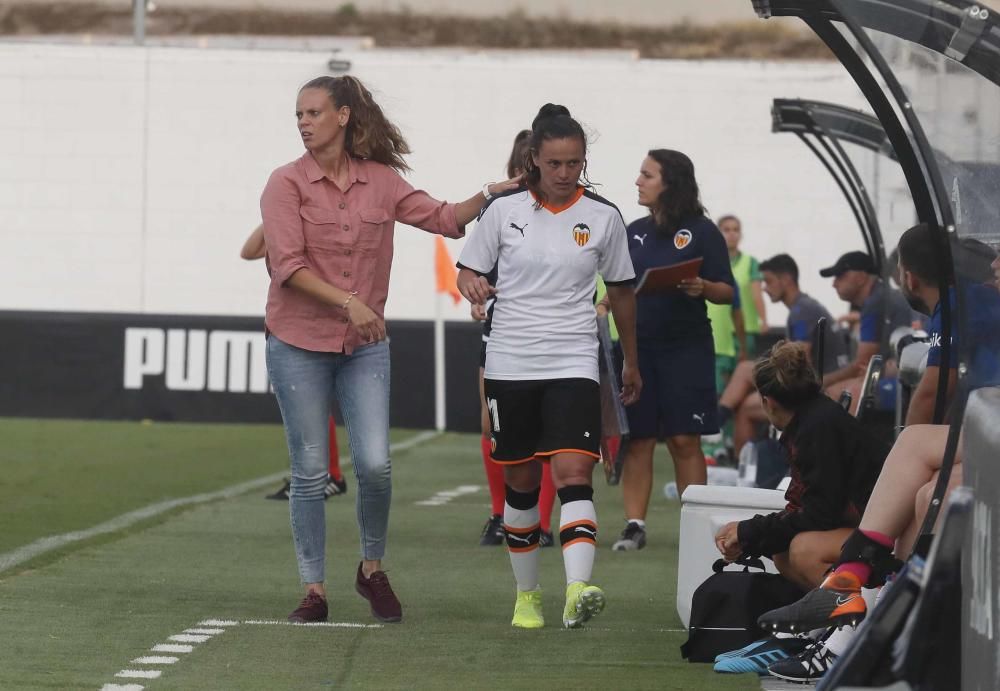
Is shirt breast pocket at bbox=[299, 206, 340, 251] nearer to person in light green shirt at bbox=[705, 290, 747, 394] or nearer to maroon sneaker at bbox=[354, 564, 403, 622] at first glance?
maroon sneaker at bbox=[354, 564, 403, 622]

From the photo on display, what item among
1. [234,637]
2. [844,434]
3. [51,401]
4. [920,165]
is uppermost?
[920,165]

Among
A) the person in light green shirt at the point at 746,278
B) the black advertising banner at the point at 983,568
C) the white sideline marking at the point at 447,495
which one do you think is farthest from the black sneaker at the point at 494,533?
the person in light green shirt at the point at 746,278

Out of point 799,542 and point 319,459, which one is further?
point 319,459

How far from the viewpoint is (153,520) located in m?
10.3

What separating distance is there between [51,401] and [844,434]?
664 inches

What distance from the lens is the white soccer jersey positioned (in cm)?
662

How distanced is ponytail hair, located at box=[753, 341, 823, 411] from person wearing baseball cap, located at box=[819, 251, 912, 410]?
350 centimetres

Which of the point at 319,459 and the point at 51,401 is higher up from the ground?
the point at 319,459

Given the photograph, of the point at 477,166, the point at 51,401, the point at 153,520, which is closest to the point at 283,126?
the point at 477,166

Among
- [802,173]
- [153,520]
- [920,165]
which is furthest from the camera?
[802,173]

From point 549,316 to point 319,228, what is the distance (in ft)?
→ 2.69

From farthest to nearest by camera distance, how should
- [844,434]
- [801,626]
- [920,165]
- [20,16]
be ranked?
[20,16] < [844,434] < [920,165] < [801,626]

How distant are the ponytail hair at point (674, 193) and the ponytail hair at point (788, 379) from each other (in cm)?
284

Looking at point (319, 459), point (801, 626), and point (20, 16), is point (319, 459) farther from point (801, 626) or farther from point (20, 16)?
point (20, 16)
